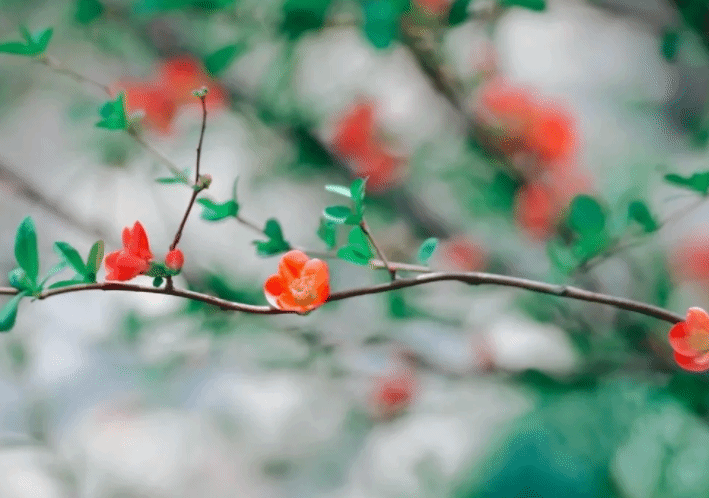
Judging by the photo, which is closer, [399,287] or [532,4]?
[399,287]

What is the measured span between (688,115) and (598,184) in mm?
240

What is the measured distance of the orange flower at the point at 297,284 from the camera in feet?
0.76

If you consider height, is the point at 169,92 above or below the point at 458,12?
below

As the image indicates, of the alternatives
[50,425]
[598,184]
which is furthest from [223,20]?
[50,425]

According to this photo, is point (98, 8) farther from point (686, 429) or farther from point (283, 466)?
point (283, 466)

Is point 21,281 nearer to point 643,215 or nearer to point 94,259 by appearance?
point 94,259

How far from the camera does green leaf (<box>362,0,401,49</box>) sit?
1.23 feet

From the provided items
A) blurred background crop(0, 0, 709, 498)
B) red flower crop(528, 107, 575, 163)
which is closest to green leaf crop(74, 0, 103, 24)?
blurred background crop(0, 0, 709, 498)

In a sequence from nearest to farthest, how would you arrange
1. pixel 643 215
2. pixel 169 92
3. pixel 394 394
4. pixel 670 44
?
1. pixel 643 215
2. pixel 670 44
3. pixel 169 92
4. pixel 394 394

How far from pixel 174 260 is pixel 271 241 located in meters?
0.07

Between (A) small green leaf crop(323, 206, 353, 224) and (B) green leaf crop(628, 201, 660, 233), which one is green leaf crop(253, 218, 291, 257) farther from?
(B) green leaf crop(628, 201, 660, 233)

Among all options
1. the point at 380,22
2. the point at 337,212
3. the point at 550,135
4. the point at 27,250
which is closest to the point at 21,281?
the point at 27,250

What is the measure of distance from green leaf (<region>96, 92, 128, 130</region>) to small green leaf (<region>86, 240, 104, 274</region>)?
8 centimetres

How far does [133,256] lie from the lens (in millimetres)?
230
